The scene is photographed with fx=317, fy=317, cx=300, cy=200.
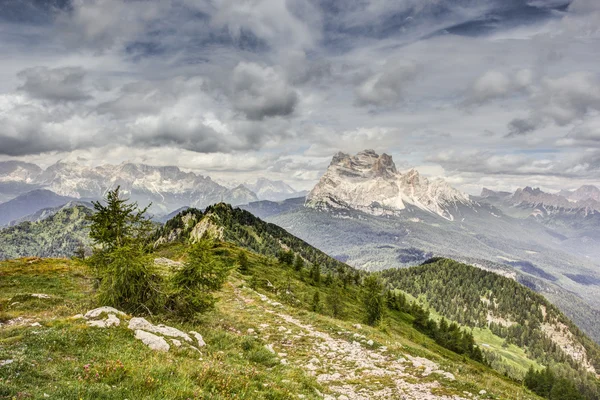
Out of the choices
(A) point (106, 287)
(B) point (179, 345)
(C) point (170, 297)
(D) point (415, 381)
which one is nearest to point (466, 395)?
(D) point (415, 381)

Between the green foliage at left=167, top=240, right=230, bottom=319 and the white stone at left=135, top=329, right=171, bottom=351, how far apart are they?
757 cm

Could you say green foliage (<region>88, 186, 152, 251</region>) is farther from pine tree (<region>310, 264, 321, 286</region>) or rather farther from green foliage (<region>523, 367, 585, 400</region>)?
green foliage (<region>523, 367, 585, 400</region>)

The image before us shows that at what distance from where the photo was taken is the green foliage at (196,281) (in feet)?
84.6

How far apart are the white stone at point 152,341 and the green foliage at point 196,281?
7.57 meters

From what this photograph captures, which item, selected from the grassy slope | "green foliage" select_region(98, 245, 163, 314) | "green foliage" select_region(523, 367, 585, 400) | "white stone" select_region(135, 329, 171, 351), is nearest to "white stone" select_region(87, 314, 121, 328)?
the grassy slope

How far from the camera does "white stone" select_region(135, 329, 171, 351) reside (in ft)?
55.0

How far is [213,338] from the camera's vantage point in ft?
75.0

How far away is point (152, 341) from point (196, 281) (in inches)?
373

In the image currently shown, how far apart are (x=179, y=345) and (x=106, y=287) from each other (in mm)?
10565

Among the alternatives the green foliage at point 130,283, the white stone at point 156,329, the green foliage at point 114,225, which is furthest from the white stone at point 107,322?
the green foliage at point 114,225

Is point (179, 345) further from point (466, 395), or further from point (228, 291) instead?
point (228, 291)

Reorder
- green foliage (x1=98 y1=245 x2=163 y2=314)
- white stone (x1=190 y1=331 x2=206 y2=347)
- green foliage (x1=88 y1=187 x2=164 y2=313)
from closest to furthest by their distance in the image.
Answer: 1. white stone (x1=190 y1=331 x2=206 y2=347)
2. green foliage (x1=98 y1=245 x2=163 y2=314)
3. green foliage (x1=88 y1=187 x2=164 y2=313)

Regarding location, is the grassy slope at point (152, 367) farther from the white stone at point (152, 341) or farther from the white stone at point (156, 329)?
the white stone at point (156, 329)

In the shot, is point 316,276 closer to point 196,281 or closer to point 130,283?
point 196,281
